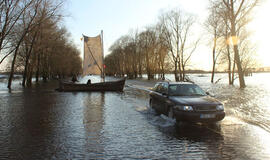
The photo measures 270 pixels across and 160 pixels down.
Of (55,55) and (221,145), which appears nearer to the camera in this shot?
(221,145)

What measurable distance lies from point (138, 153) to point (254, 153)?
8.35 feet

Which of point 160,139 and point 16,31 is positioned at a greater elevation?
point 16,31

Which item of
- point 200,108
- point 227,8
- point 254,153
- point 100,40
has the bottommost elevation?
point 254,153

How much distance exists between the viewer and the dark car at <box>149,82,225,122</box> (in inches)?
306

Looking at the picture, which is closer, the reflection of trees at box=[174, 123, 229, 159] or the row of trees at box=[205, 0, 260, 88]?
the reflection of trees at box=[174, 123, 229, 159]

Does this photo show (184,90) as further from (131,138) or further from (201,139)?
(131,138)

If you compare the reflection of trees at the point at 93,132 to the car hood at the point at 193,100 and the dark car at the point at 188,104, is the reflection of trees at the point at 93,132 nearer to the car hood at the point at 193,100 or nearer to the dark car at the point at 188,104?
the dark car at the point at 188,104

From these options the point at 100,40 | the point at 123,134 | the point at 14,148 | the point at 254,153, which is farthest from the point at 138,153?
the point at 100,40

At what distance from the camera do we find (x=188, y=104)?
783 cm

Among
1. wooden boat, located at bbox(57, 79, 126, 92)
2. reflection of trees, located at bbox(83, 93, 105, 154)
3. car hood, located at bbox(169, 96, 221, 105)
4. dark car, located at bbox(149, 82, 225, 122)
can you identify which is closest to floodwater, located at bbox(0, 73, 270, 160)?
reflection of trees, located at bbox(83, 93, 105, 154)

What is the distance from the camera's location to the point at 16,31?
2967cm

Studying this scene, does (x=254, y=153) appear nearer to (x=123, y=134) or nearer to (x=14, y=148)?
(x=123, y=134)

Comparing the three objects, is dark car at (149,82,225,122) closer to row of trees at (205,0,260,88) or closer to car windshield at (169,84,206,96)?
car windshield at (169,84,206,96)

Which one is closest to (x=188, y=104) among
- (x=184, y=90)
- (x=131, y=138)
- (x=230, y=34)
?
(x=184, y=90)
